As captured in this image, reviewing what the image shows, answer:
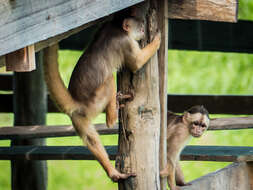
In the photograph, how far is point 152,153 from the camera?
168 inches

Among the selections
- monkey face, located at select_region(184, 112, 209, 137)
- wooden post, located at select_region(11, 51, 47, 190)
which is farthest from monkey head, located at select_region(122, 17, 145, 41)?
wooden post, located at select_region(11, 51, 47, 190)

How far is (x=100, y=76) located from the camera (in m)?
4.37

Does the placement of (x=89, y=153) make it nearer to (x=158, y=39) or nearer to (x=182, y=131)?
(x=182, y=131)

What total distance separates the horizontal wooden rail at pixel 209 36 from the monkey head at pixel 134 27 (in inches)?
149

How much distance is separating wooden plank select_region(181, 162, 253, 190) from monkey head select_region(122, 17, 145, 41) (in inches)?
72.0

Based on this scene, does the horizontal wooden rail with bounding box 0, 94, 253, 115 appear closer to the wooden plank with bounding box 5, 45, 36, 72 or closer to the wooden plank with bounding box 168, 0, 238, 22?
the wooden plank with bounding box 168, 0, 238, 22

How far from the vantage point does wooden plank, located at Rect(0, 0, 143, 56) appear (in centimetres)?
250

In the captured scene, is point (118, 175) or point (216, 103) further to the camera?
point (216, 103)

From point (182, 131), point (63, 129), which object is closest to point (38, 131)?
point (63, 129)

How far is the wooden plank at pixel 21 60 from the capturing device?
108 inches

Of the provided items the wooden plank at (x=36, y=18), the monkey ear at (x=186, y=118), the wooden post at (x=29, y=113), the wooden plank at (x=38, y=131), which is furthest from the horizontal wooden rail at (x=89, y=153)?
the wooden plank at (x=36, y=18)

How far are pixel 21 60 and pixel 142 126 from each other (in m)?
1.69

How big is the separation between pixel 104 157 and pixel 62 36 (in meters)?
1.25

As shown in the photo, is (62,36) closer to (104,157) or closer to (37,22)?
(37,22)
